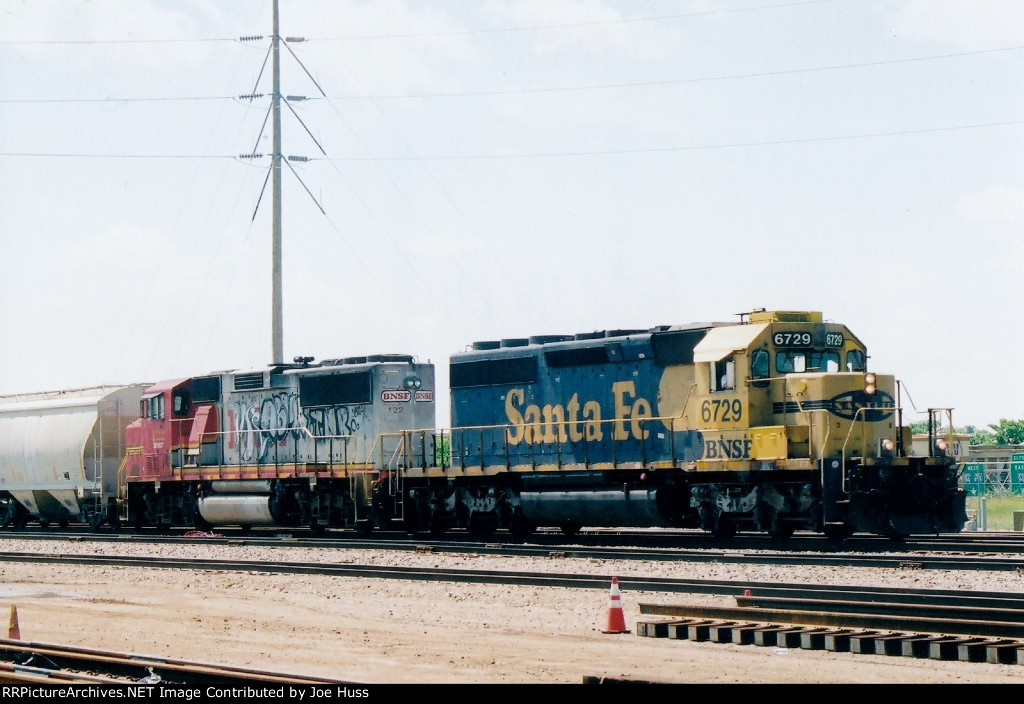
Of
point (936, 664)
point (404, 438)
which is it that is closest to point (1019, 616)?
point (936, 664)

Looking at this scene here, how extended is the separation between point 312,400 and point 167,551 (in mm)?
5069

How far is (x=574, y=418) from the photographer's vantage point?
2330cm

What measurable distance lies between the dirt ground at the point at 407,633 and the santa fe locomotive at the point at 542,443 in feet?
10.2

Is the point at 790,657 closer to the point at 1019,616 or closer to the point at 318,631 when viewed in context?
the point at 1019,616

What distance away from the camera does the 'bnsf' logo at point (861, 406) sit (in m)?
19.9

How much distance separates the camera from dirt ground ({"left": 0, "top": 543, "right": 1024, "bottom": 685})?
1015 cm

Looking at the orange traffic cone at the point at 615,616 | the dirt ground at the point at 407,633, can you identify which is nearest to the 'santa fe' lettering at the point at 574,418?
the dirt ground at the point at 407,633

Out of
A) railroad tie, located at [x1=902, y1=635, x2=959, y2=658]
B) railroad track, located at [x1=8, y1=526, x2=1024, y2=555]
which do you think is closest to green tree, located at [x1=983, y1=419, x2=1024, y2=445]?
railroad track, located at [x1=8, y1=526, x2=1024, y2=555]

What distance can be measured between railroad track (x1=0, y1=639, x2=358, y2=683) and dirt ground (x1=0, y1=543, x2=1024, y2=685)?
35.1 inches

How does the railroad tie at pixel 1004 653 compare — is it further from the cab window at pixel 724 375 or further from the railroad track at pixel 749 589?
the cab window at pixel 724 375

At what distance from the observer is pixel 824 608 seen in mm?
12484

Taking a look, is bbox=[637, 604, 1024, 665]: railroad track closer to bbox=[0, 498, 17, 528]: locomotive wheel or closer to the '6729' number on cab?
the '6729' number on cab

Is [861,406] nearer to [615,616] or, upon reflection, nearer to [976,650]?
[615,616]

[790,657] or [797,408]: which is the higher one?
[797,408]
